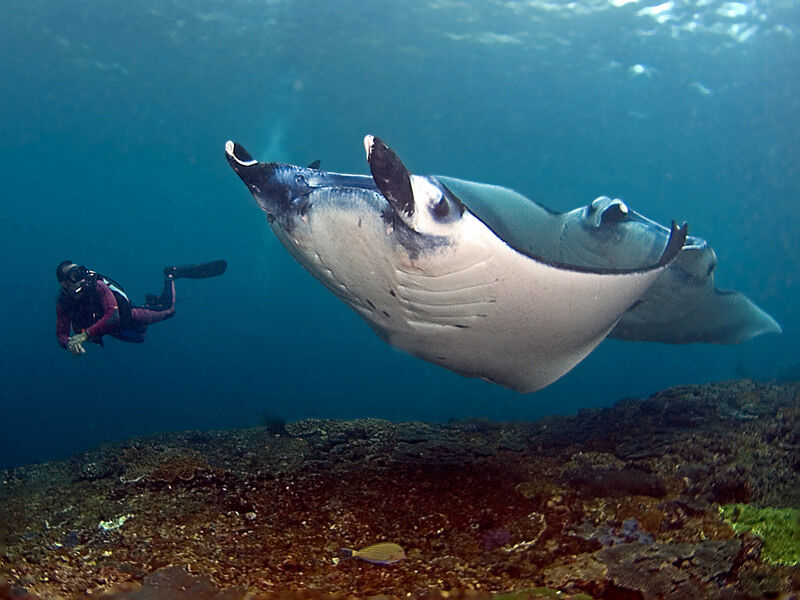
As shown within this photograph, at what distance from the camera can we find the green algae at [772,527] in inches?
66.5

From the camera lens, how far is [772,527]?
1.86 m

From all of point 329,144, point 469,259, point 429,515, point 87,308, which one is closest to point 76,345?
point 87,308

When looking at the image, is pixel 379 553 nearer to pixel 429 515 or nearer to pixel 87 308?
pixel 429 515

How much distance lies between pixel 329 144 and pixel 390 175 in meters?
34.8

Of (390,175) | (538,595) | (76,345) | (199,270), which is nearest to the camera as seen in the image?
(538,595)

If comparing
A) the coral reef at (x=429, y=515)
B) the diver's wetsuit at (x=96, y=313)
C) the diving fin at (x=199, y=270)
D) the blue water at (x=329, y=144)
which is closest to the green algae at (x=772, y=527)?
the coral reef at (x=429, y=515)

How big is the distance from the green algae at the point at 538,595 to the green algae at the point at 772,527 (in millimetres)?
752

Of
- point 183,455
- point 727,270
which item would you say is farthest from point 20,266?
point 727,270

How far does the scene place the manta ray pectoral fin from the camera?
69.5 inches

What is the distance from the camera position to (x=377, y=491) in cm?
247

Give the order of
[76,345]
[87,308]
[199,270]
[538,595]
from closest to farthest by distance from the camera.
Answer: [538,595] < [76,345] < [87,308] < [199,270]

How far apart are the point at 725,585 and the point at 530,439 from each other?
1781 millimetres

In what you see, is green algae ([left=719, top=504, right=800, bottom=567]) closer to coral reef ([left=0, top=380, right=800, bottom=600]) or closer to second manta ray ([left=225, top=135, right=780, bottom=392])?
coral reef ([left=0, top=380, right=800, bottom=600])

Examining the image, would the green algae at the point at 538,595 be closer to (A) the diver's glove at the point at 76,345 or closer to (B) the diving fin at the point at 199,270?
(A) the diver's glove at the point at 76,345
